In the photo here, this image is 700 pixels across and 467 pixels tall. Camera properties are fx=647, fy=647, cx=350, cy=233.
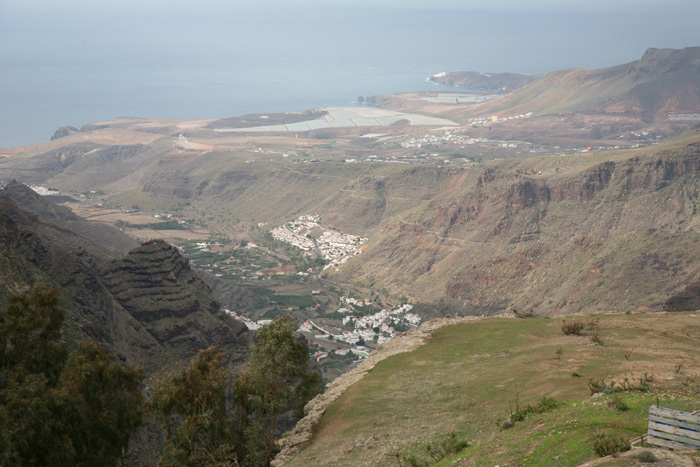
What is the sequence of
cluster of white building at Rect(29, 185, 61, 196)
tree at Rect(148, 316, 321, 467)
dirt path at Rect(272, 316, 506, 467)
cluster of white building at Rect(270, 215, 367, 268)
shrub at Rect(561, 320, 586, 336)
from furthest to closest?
cluster of white building at Rect(29, 185, 61, 196), cluster of white building at Rect(270, 215, 367, 268), shrub at Rect(561, 320, 586, 336), dirt path at Rect(272, 316, 506, 467), tree at Rect(148, 316, 321, 467)

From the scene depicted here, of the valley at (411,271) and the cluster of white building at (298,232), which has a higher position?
the valley at (411,271)

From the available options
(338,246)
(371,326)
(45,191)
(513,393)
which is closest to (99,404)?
(513,393)

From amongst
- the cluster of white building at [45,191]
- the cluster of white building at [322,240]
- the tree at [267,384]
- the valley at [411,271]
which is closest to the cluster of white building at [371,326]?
the valley at [411,271]

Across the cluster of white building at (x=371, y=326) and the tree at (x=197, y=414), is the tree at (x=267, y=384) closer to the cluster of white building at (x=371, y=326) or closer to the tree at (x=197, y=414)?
the tree at (x=197, y=414)

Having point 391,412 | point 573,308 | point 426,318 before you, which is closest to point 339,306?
point 426,318

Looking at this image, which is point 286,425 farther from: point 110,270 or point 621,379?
point 621,379

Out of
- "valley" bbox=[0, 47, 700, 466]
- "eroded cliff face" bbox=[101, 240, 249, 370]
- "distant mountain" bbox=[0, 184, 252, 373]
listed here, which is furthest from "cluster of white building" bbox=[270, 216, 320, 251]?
"eroded cliff face" bbox=[101, 240, 249, 370]

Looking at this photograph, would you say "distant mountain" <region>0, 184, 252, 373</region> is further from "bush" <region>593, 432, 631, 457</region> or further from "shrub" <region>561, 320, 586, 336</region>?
"bush" <region>593, 432, 631, 457</region>
